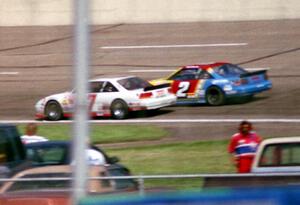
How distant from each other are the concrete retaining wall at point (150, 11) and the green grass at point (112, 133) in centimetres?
1115

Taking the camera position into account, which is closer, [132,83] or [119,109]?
[119,109]

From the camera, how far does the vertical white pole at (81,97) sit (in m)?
7.36

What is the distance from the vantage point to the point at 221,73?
27297 mm

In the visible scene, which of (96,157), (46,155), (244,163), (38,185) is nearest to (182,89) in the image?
(244,163)

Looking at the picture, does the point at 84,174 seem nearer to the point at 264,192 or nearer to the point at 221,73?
the point at 264,192

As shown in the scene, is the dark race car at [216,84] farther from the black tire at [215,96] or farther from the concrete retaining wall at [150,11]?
the concrete retaining wall at [150,11]

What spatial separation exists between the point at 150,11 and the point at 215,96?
10481 mm

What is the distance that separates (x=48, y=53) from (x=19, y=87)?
442 cm

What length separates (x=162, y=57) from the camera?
111 ft

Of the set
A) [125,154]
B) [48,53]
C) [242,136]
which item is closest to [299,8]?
[48,53]

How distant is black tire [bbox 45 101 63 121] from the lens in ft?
84.9

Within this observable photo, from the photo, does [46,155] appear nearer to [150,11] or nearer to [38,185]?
[38,185]

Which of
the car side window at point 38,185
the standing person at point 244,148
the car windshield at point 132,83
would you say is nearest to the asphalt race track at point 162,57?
the car windshield at point 132,83

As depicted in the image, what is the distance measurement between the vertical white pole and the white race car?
59.6 ft
